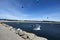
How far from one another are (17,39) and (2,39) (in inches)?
61.2

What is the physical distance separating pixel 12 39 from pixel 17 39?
57cm

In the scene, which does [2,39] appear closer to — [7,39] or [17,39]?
[7,39]

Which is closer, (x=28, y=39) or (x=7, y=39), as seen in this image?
(x=7, y=39)

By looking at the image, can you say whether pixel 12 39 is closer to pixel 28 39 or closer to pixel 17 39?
pixel 17 39

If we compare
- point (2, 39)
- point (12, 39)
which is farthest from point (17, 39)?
point (2, 39)

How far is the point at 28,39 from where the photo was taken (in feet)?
48.3

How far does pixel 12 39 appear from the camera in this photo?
41.1 ft

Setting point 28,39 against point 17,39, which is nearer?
point 17,39

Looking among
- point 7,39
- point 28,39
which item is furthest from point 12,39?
point 28,39

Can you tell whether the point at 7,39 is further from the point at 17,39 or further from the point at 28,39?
the point at 28,39

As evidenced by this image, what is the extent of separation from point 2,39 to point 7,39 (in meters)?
0.50

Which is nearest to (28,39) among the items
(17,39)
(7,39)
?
(17,39)

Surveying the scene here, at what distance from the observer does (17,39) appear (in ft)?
42.1

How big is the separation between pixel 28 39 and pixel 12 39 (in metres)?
2.75
